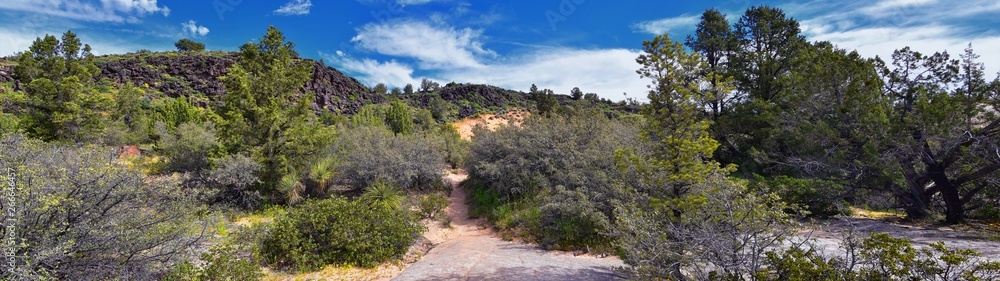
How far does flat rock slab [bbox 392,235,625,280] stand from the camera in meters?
6.09

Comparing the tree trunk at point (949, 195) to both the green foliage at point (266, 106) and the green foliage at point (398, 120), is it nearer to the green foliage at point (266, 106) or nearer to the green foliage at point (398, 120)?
the green foliage at point (266, 106)

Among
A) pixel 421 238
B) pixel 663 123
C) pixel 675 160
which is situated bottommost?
pixel 421 238

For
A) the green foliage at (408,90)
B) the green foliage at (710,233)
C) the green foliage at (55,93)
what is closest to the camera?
the green foliage at (710,233)

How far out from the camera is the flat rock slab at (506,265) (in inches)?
240

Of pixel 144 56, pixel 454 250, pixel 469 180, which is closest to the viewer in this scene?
pixel 454 250

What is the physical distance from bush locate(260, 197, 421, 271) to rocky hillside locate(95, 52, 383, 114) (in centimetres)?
3422

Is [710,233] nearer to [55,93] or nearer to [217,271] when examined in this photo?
[217,271]

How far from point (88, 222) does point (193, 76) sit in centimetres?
5887

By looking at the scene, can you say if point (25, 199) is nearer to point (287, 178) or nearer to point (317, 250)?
point (317, 250)

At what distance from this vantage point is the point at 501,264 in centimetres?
686

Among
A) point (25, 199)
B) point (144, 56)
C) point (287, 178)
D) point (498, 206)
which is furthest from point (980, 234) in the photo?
point (144, 56)

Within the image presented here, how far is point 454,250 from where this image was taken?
332 inches

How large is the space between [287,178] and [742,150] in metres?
18.2

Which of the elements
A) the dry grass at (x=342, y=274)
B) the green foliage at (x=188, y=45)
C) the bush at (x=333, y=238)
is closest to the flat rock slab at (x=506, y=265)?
the dry grass at (x=342, y=274)
